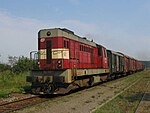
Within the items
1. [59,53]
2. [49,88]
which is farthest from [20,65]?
[49,88]

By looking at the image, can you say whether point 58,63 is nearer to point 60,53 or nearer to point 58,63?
point 58,63

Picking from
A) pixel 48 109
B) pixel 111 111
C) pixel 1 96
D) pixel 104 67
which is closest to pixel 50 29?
pixel 1 96

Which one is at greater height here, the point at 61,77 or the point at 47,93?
the point at 61,77

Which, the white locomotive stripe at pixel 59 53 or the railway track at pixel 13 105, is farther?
the white locomotive stripe at pixel 59 53

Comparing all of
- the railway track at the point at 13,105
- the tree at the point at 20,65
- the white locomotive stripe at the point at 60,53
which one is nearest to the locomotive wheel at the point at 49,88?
the railway track at the point at 13,105

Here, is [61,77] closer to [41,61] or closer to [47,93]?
[47,93]

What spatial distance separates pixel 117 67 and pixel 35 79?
1936cm

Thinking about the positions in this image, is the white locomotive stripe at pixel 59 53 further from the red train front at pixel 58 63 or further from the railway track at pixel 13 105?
the railway track at pixel 13 105

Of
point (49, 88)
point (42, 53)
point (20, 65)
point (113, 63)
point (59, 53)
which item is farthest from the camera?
point (20, 65)

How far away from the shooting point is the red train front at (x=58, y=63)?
→ 46.3 ft

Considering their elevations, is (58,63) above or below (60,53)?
below

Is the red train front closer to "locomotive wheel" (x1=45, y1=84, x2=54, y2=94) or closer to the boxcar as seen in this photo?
"locomotive wheel" (x1=45, y1=84, x2=54, y2=94)

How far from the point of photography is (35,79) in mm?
14305

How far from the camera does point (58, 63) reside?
48.8 ft
